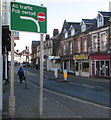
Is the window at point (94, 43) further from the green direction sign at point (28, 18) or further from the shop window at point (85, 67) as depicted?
the green direction sign at point (28, 18)

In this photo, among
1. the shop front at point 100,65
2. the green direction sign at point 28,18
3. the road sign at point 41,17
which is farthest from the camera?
the shop front at point 100,65

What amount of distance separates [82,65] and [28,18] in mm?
30189

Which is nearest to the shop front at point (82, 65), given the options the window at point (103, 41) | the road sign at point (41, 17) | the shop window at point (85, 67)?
the shop window at point (85, 67)

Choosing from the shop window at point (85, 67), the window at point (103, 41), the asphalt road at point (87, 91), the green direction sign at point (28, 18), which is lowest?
the asphalt road at point (87, 91)

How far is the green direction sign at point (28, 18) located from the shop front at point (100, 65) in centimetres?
2264

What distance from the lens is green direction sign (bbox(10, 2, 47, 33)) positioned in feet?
18.9

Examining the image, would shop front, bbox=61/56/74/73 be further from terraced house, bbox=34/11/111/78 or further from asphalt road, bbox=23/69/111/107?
asphalt road, bbox=23/69/111/107

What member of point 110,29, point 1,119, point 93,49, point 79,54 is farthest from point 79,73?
point 1,119

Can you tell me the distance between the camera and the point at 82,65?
3556 centimetres

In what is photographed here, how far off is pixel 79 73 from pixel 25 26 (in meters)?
30.9

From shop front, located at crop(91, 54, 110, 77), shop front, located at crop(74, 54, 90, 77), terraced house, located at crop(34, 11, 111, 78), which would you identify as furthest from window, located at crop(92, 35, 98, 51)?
shop front, located at crop(74, 54, 90, 77)

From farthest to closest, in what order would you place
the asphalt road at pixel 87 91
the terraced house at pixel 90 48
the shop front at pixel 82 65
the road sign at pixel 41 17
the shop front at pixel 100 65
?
the shop front at pixel 82 65, the terraced house at pixel 90 48, the shop front at pixel 100 65, the asphalt road at pixel 87 91, the road sign at pixel 41 17

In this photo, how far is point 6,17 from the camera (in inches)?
352

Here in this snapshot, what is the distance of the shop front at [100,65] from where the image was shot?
91.4 feet
